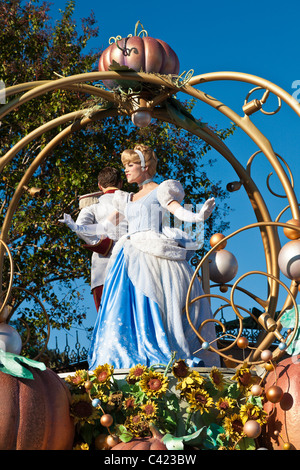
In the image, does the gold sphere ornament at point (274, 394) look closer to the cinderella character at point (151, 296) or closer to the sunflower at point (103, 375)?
the sunflower at point (103, 375)

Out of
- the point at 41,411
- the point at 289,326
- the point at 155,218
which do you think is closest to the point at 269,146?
the point at 155,218

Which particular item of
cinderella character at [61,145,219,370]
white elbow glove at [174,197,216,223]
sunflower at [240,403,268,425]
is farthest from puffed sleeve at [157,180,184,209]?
sunflower at [240,403,268,425]

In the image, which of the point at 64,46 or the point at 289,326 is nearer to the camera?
the point at 289,326

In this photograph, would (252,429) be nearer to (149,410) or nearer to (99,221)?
(149,410)

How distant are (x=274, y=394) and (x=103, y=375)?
67cm

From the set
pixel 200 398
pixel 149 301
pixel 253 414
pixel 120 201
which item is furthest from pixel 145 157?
pixel 253 414

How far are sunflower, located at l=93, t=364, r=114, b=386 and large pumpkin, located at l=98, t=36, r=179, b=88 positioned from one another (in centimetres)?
177

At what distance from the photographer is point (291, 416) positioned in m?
2.57

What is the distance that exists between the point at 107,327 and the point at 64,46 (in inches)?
209

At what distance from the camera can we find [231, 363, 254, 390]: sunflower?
2.83 meters

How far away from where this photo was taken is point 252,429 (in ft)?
8.25

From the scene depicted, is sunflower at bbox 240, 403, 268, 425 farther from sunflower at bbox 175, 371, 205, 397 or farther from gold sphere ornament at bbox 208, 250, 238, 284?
gold sphere ornament at bbox 208, 250, 238, 284
